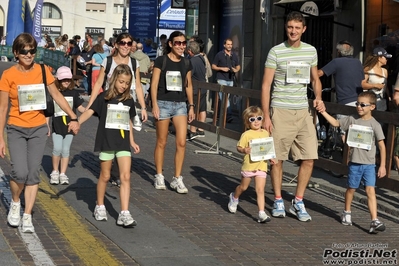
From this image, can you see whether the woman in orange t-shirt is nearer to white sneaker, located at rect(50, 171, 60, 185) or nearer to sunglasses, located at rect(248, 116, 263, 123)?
sunglasses, located at rect(248, 116, 263, 123)

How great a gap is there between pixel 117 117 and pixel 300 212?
6.77ft

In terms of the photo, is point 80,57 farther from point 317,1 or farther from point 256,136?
point 256,136

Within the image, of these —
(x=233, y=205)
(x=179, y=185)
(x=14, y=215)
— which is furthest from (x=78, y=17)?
(x=14, y=215)

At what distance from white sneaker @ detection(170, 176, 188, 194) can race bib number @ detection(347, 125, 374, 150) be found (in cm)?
231

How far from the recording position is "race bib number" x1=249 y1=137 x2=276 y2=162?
350 inches

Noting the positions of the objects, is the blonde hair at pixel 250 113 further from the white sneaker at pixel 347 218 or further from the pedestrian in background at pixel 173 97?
the pedestrian in background at pixel 173 97

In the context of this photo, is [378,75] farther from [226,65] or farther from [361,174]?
[226,65]

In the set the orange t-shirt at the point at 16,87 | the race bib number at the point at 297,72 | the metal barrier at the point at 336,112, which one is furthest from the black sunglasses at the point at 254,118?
the orange t-shirt at the point at 16,87

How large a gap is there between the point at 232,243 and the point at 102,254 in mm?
1229

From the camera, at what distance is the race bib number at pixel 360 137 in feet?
28.5

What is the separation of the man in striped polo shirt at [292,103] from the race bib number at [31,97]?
2.21 metres

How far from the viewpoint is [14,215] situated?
8.11 m

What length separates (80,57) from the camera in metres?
29.3

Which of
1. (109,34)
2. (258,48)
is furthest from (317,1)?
(109,34)
